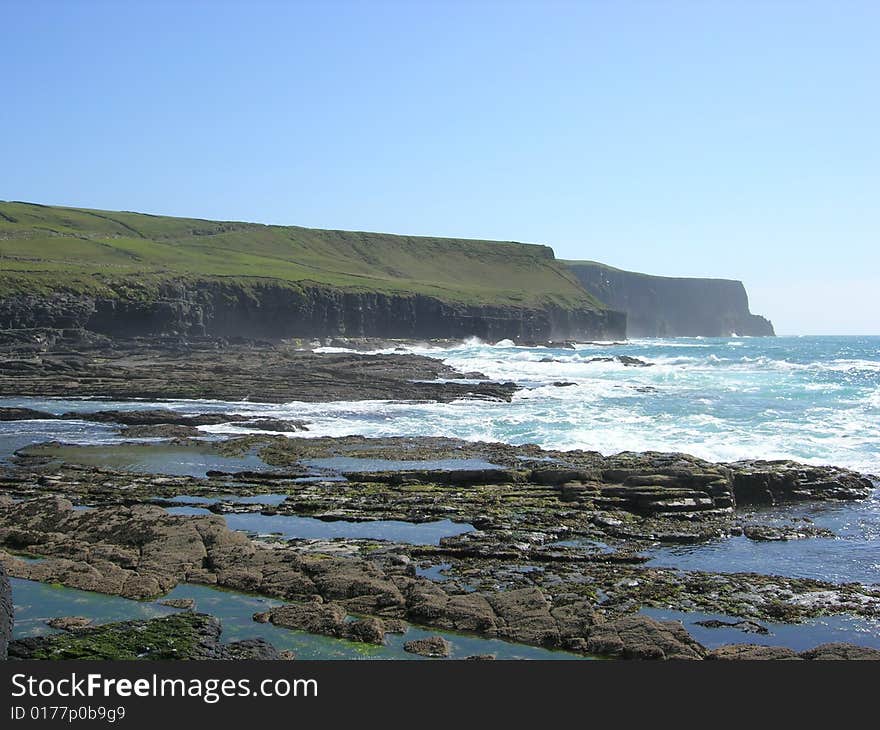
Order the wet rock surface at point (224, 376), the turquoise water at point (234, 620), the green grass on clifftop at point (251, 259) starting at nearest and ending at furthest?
the turquoise water at point (234, 620), the wet rock surface at point (224, 376), the green grass on clifftop at point (251, 259)

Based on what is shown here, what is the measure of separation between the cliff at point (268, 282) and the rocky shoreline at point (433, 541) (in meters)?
59.1

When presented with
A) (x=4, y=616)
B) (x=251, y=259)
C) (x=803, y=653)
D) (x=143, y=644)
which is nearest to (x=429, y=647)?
(x=143, y=644)

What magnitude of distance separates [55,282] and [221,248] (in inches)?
2504

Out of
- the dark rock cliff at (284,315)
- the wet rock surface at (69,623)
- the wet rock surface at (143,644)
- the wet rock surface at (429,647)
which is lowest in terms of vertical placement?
the wet rock surface at (429,647)

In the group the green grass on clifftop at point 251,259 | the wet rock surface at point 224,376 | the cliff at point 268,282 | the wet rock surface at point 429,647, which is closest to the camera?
the wet rock surface at point 429,647

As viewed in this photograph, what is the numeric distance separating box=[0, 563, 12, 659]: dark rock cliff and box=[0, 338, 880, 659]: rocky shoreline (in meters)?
0.53

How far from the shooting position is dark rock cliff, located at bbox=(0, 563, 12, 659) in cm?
1145

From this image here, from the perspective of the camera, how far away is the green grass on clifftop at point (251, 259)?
330 ft

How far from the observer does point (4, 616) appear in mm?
11742

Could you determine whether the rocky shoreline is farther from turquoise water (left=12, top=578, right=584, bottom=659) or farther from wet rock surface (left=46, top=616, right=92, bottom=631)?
wet rock surface (left=46, top=616, right=92, bottom=631)

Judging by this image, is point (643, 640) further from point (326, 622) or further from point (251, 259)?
point (251, 259)

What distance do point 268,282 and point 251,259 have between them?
28188mm

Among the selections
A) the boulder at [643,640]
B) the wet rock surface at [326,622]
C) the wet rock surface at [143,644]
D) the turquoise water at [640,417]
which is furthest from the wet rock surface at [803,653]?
the turquoise water at [640,417]

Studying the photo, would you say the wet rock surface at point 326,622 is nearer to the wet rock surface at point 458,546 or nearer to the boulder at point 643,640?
the wet rock surface at point 458,546
